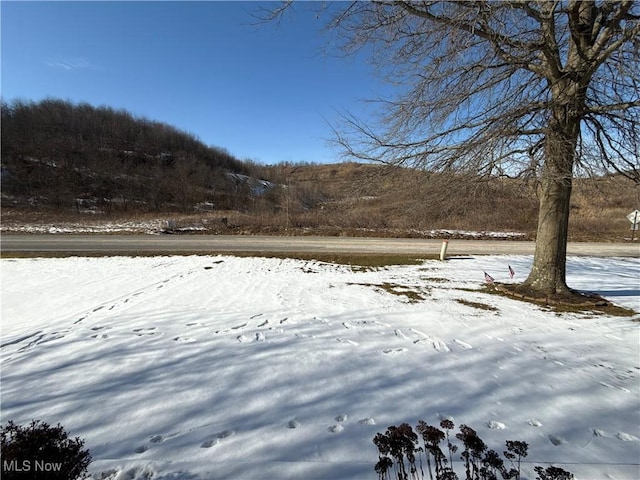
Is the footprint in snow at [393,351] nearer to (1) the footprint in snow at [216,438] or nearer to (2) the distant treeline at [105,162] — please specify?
(1) the footprint in snow at [216,438]

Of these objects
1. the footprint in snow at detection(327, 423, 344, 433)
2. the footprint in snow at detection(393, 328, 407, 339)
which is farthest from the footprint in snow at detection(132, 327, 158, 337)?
the footprint in snow at detection(393, 328, 407, 339)

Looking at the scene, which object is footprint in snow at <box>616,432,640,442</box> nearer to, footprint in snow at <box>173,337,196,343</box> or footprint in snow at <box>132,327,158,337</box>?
footprint in snow at <box>173,337,196,343</box>

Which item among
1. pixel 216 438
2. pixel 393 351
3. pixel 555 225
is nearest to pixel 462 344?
pixel 393 351

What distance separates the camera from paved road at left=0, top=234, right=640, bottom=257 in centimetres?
1357

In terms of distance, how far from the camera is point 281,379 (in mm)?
2984

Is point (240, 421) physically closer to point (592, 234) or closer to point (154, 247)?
point (154, 247)

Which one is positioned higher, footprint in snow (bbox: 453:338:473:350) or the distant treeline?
the distant treeline

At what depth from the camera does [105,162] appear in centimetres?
4338

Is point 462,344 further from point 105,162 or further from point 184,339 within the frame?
point 105,162

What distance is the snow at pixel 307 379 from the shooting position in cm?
208

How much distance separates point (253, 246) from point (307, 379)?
12327 millimetres

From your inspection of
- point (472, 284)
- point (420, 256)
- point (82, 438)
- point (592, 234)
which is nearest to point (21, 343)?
point (82, 438)

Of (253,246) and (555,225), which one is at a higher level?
(555,225)

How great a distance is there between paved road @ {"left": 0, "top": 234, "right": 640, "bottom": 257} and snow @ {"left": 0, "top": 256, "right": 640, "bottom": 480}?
24.6 feet
